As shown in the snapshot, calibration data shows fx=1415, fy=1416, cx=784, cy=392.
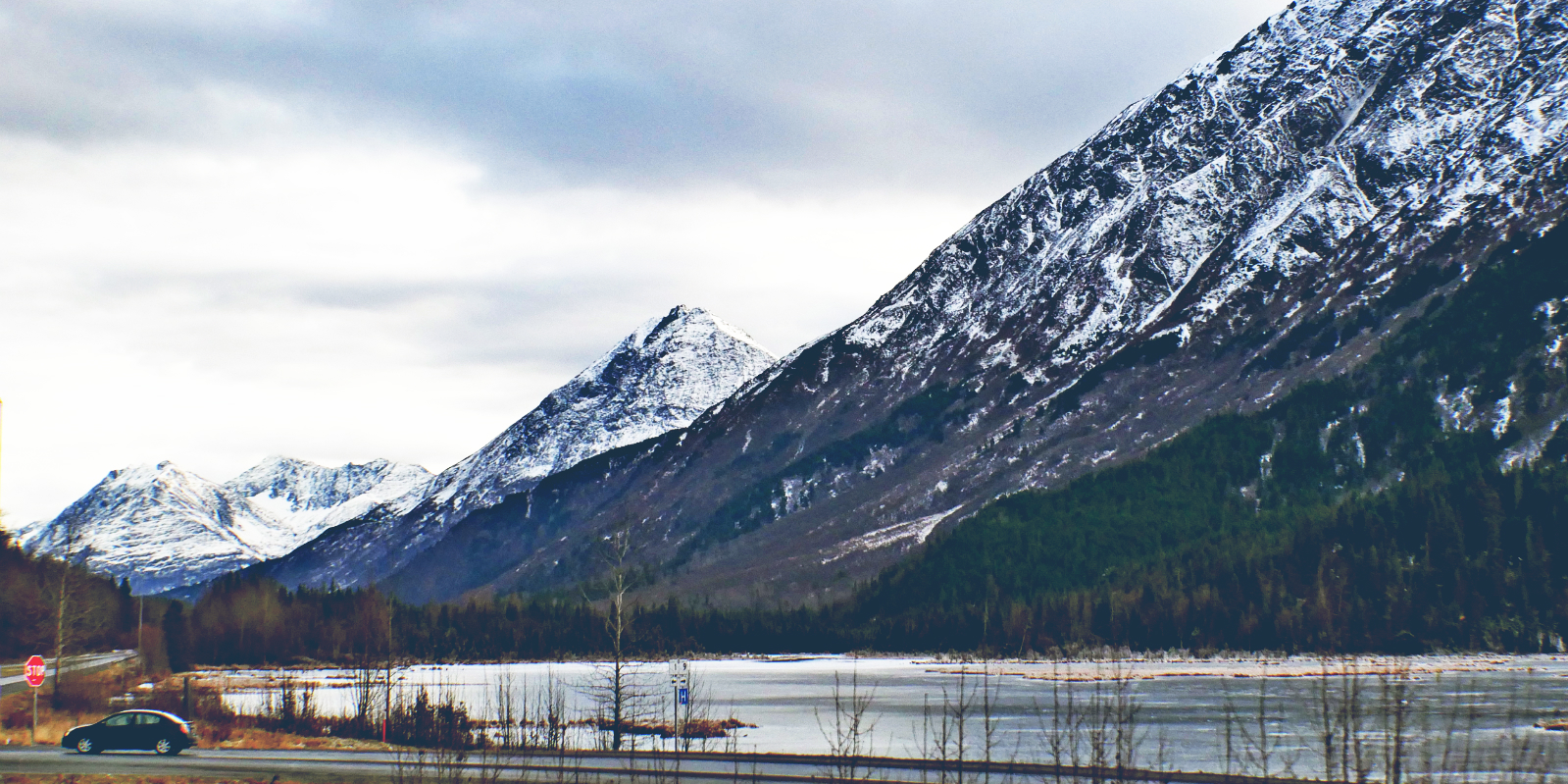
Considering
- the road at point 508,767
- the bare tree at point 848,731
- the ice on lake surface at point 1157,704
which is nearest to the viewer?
the road at point 508,767

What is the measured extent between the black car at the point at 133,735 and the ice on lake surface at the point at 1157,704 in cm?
2266

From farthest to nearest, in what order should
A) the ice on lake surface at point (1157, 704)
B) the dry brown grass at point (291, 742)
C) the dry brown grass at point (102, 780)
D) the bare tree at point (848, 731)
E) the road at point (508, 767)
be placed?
the dry brown grass at point (291, 742) < the ice on lake surface at point (1157, 704) < the bare tree at point (848, 731) < the dry brown grass at point (102, 780) < the road at point (508, 767)

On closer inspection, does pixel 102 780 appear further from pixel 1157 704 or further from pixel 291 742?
pixel 1157 704

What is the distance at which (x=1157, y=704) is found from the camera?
353 ft

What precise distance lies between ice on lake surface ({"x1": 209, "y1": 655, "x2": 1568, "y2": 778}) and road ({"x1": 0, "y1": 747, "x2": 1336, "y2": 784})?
249cm

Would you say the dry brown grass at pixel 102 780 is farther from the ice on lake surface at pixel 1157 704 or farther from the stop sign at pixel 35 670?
the ice on lake surface at pixel 1157 704

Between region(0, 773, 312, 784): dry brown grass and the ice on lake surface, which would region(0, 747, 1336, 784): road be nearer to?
region(0, 773, 312, 784): dry brown grass

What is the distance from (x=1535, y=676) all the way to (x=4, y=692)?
130592 millimetres

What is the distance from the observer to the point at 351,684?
487 ft

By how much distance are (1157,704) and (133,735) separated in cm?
7472

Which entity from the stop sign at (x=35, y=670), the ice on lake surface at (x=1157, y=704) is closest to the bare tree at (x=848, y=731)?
the ice on lake surface at (x=1157, y=704)

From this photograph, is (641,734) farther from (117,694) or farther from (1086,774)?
(117,694)

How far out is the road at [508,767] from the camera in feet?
149

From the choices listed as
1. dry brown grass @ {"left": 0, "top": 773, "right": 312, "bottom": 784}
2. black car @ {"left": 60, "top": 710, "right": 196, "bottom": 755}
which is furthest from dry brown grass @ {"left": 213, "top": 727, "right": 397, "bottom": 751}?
dry brown grass @ {"left": 0, "top": 773, "right": 312, "bottom": 784}
